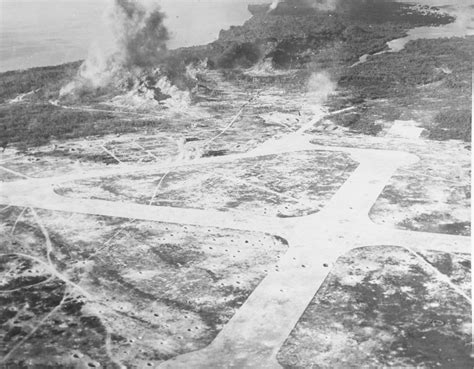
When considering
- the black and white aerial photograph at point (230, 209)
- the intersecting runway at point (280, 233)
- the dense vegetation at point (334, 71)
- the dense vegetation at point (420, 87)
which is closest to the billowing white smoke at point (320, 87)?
the black and white aerial photograph at point (230, 209)

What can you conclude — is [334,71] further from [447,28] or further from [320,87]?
[447,28]

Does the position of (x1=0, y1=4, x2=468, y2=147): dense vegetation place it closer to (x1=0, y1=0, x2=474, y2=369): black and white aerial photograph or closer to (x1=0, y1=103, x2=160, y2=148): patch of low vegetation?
(x1=0, y1=103, x2=160, y2=148): patch of low vegetation

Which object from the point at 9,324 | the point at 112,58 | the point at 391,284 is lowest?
the point at 391,284

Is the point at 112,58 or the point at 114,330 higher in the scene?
the point at 112,58

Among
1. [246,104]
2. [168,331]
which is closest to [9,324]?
[168,331]

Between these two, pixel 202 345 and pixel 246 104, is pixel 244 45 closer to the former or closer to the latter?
pixel 246 104

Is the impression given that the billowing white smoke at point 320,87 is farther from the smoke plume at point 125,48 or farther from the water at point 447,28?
the smoke plume at point 125,48

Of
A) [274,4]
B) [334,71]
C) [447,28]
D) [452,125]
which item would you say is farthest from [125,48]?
[447,28]
